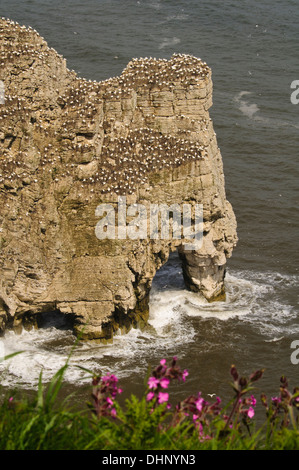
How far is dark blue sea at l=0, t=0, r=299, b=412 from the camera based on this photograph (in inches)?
900

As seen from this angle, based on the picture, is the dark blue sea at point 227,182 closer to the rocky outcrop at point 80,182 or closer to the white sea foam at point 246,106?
the white sea foam at point 246,106

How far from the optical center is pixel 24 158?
2258cm

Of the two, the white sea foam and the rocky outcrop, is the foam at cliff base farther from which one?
the white sea foam

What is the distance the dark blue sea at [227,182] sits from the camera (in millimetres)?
22859

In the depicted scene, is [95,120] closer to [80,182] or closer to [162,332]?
[80,182]

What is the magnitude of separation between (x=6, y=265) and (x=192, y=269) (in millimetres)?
7439

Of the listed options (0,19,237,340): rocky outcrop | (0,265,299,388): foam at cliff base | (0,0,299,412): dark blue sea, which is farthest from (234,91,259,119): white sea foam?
(0,19,237,340): rocky outcrop

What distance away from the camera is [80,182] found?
74.9ft

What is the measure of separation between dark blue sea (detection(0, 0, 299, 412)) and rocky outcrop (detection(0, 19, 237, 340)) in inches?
69.6

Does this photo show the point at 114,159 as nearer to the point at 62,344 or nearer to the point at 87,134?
the point at 87,134

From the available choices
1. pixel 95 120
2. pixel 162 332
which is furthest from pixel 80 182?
pixel 162 332

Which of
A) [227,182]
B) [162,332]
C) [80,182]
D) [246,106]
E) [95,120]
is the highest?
[246,106]

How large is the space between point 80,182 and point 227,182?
16.6 metres
